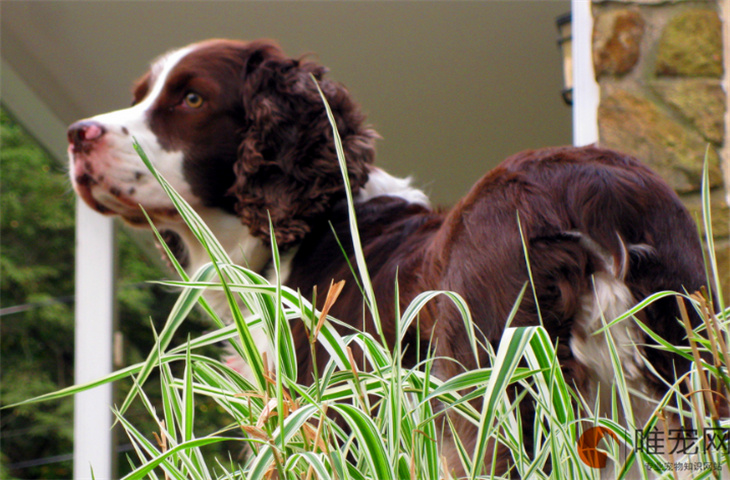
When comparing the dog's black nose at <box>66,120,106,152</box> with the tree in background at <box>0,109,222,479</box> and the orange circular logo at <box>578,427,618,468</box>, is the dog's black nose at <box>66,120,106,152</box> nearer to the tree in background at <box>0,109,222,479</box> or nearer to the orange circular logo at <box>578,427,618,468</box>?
the orange circular logo at <box>578,427,618,468</box>

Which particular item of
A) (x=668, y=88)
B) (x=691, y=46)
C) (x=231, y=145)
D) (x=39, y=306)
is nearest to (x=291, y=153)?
(x=231, y=145)

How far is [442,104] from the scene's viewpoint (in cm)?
405

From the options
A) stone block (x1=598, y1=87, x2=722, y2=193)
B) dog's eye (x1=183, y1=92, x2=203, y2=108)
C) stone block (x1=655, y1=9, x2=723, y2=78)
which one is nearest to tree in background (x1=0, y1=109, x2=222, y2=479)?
dog's eye (x1=183, y1=92, x2=203, y2=108)

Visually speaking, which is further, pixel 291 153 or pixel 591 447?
pixel 291 153

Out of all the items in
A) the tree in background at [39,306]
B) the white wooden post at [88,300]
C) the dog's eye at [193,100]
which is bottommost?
the tree in background at [39,306]

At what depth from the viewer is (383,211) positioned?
5.54ft

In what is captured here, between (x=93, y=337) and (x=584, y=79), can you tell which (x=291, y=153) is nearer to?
(x=584, y=79)

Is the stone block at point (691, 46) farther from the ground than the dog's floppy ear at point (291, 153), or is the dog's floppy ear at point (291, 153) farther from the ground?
the stone block at point (691, 46)

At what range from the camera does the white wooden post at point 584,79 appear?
85.6 inches

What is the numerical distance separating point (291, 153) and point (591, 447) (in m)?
1.16

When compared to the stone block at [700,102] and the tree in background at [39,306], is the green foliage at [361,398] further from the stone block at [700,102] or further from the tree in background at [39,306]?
the tree in background at [39,306]

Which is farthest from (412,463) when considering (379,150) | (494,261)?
(379,150)

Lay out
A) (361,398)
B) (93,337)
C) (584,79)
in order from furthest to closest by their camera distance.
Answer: (93,337)
(584,79)
(361,398)

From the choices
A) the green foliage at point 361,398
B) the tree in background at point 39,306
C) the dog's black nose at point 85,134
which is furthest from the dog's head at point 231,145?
the tree in background at point 39,306
